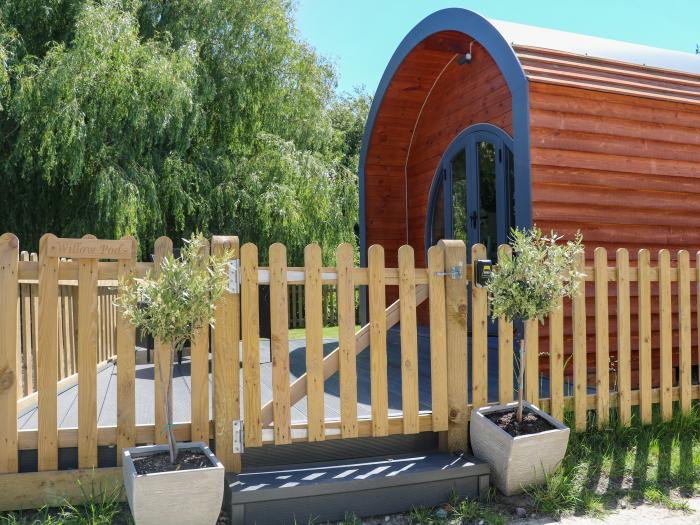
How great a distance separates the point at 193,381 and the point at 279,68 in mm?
11195

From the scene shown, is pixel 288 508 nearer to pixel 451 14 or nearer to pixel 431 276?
pixel 431 276

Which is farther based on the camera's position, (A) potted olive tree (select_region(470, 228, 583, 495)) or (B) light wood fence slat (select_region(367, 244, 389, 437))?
(B) light wood fence slat (select_region(367, 244, 389, 437))

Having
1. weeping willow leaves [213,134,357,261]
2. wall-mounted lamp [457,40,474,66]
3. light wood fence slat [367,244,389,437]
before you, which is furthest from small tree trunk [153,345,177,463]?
weeping willow leaves [213,134,357,261]

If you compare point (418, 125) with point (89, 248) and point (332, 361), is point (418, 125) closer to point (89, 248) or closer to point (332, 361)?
point (332, 361)

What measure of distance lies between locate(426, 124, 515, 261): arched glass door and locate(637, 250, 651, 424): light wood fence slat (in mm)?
1993

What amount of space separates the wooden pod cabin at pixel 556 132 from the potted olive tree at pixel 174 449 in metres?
3.10

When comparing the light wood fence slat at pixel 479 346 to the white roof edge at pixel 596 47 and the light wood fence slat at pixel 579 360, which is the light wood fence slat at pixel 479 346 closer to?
the light wood fence slat at pixel 579 360

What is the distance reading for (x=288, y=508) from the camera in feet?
10.5

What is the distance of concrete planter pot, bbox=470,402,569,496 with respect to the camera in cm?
349

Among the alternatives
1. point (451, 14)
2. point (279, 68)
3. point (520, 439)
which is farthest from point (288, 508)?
point (279, 68)

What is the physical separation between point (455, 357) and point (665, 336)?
1876 mm

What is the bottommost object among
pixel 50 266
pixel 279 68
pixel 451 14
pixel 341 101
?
pixel 50 266

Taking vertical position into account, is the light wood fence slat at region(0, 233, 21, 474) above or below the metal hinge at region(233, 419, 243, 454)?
above

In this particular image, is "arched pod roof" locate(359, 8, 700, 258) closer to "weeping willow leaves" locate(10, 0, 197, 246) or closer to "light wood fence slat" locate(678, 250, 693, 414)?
"light wood fence slat" locate(678, 250, 693, 414)
